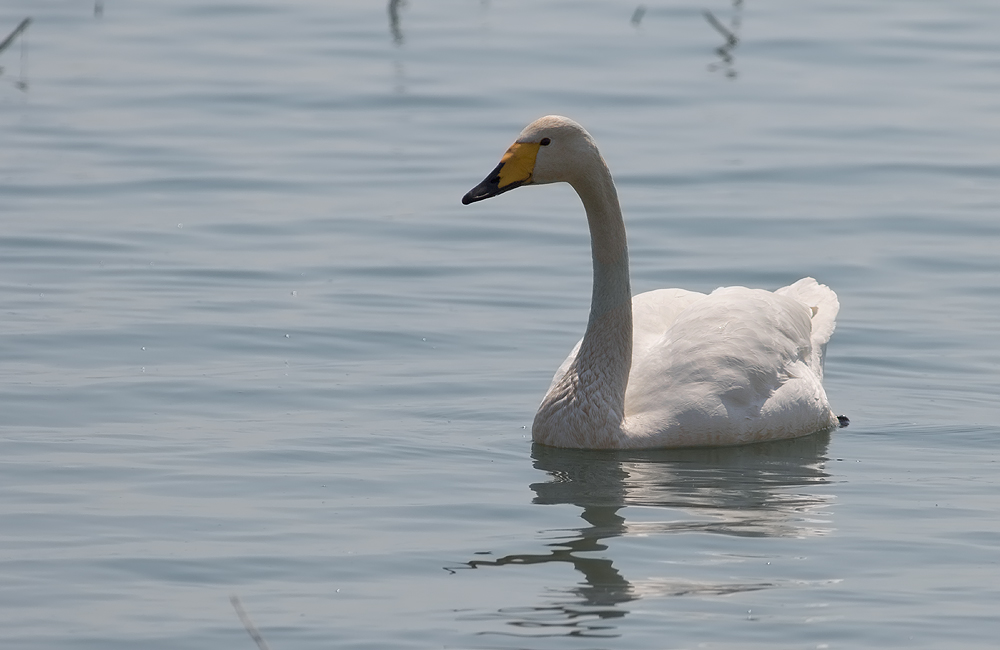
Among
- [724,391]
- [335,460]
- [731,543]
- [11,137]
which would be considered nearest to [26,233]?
[11,137]

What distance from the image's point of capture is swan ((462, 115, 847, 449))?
911 cm

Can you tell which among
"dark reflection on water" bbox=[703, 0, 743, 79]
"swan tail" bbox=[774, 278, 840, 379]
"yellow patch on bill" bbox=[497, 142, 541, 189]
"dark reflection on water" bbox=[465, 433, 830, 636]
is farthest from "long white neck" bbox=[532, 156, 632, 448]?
"dark reflection on water" bbox=[703, 0, 743, 79]

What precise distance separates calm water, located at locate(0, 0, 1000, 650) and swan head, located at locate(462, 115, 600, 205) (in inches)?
54.1

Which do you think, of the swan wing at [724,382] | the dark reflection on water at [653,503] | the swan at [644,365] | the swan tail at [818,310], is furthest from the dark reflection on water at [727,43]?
the dark reflection on water at [653,503]

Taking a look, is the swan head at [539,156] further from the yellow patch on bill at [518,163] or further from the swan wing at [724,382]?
the swan wing at [724,382]

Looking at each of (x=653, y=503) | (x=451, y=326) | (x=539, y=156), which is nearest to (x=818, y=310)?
(x=451, y=326)

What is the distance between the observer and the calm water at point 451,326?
6984 mm

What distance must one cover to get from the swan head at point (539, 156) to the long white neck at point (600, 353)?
0.46 ft

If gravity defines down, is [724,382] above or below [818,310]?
below

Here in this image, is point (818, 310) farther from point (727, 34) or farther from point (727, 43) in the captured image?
point (727, 43)

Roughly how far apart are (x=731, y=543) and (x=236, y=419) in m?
3.21

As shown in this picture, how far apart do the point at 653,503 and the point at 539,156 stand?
6.30ft

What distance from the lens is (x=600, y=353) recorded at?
30.9ft

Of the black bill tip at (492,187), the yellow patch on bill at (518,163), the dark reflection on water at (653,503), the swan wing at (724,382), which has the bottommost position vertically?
the dark reflection on water at (653,503)
